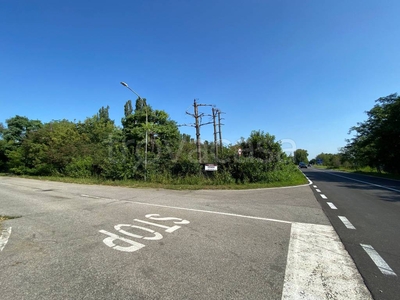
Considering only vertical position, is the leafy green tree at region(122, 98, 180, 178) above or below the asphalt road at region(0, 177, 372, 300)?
above

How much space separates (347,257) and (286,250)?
0.99 meters

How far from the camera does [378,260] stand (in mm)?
3428

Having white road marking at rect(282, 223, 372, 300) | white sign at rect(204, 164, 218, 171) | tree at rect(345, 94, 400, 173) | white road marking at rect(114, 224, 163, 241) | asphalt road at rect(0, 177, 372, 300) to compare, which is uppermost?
tree at rect(345, 94, 400, 173)

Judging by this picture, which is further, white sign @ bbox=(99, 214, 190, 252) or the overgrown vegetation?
the overgrown vegetation

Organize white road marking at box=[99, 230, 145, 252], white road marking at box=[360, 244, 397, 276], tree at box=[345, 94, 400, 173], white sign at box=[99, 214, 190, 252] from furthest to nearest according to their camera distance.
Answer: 1. tree at box=[345, 94, 400, 173]
2. white sign at box=[99, 214, 190, 252]
3. white road marking at box=[99, 230, 145, 252]
4. white road marking at box=[360, 244, 397, 276]

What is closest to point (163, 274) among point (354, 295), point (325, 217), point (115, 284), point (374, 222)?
point (115, 284)

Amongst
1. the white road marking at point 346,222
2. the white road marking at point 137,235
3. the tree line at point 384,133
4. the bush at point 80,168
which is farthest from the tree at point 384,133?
the bush at point 80,168

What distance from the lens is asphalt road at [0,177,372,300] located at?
264 centimetres

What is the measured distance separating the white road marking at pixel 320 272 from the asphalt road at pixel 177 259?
0.01m

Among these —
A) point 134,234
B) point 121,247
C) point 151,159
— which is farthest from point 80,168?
point 121,247

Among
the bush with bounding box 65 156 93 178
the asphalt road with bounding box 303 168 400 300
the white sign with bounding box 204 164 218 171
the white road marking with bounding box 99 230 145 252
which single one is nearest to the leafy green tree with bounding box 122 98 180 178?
the white sign with bounding box 204 164 218 171

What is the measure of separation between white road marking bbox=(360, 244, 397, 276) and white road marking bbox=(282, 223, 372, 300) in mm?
357

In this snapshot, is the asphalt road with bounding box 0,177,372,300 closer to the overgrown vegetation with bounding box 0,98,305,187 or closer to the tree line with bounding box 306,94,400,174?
the overgrown vegetation with bounding box 0,98,305,187

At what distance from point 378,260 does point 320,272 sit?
4.00ft
